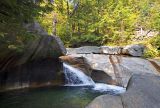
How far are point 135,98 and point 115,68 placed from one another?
927 centimetres

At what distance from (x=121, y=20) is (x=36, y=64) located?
13853 mm

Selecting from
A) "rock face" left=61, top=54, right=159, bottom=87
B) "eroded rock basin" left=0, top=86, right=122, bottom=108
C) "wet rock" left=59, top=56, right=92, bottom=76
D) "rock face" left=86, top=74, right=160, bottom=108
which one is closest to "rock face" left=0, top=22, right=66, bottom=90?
"eroded rock basin" left=0, top=86, right=122, bottom=108

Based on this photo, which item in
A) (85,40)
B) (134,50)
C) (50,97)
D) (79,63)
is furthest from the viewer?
(85,40)

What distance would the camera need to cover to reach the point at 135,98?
4.67 meters

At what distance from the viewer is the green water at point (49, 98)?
9.60 metres

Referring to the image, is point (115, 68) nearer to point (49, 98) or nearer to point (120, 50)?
point (49, 98)

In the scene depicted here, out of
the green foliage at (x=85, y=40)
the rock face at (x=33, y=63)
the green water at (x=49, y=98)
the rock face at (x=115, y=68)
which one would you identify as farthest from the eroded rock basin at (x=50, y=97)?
the green foliage at (x=85, y=40)

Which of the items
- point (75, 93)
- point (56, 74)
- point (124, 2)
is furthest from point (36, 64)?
point (124, 2)

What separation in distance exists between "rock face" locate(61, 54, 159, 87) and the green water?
1341 millimetres

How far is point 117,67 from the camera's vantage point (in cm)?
1392

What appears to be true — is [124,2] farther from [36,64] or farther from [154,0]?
[36,64]

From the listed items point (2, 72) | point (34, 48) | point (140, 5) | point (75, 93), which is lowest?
point (75, 93)

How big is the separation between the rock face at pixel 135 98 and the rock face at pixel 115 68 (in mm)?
7757

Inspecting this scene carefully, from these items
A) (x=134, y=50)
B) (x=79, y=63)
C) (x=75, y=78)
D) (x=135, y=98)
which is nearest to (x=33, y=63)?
(x=75, y=78)
